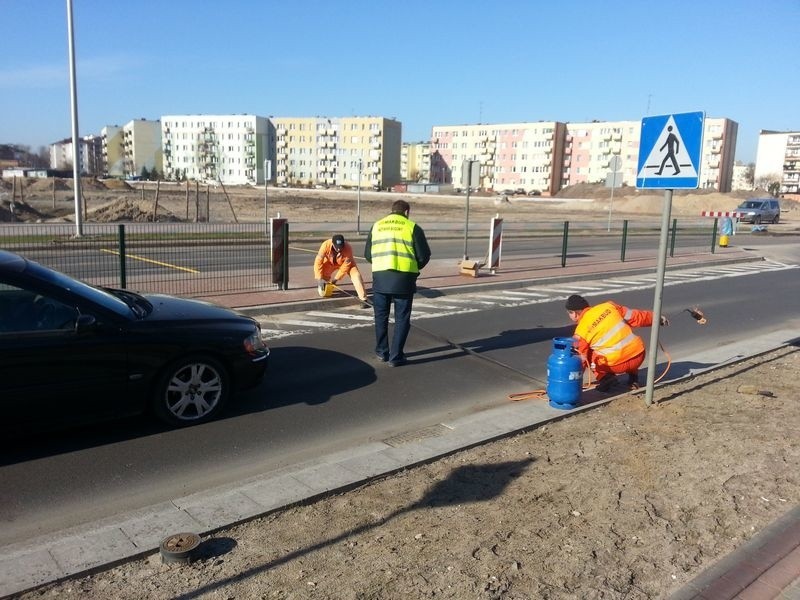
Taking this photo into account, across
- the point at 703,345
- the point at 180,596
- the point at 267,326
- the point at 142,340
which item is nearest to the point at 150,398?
the point at 142,340

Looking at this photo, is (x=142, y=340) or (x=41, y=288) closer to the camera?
(x=41, y=288)

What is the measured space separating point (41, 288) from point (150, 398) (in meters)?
1.17

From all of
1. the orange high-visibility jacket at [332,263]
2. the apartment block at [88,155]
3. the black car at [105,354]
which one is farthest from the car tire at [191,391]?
the apartment block at [88,155]

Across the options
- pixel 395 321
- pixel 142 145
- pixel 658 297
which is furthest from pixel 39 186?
pixel 142 145

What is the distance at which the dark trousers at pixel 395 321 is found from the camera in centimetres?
764

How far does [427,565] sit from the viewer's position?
11.4ft

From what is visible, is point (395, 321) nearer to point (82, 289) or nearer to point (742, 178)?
point (82, 289)

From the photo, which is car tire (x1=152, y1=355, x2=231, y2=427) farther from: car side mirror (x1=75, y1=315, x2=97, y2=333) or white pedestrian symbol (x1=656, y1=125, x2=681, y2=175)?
white pedestrian symbol (x1=656, y1=125, x2=681, y2=175)

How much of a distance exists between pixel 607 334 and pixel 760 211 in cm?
4570

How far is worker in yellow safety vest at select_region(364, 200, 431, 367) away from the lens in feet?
24.6

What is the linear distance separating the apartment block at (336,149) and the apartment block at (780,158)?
73.3 meters

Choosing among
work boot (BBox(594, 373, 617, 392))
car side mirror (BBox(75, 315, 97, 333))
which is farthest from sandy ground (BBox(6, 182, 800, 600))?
car side mirror (BBox(75, 315, 97, 333))

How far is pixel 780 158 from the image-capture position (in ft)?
451

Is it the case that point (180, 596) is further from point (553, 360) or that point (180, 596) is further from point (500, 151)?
point (500, 151)
